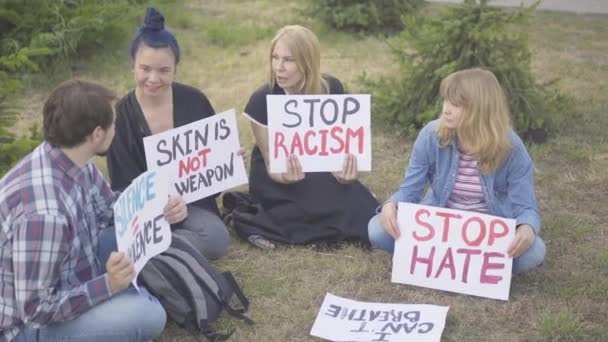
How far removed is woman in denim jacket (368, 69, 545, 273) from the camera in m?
3.50

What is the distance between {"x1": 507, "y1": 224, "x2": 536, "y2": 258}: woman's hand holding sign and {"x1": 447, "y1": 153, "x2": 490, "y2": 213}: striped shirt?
0.80 ft

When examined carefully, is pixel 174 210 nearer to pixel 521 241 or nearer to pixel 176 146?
pixel 176 146

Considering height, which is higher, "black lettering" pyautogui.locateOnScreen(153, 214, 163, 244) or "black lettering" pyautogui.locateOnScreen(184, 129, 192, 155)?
"black lettering" pyautogui.locateOnScreen(184, 129, 192, 155)

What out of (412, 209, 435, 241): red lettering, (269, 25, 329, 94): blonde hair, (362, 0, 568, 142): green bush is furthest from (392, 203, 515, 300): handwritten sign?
(362, 0, 568, 142): green bush

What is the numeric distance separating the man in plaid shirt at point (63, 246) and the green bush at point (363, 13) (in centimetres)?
572

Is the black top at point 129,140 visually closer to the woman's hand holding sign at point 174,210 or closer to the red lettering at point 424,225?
the woman's hand holding sign at point 174,210

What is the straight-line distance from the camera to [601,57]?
7512mm

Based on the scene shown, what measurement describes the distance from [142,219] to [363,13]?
228 inches

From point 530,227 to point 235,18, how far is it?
6.32m

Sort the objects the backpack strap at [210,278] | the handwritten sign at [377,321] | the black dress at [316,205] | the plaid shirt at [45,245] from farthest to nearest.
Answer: the black dress at [316,205], the backpack strap at [210,278], the handwritten sign at [377,321], the plaid shirt at [45,245]

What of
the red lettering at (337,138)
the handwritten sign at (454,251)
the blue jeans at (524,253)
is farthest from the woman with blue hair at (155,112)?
the handwritten sign at (454,251)

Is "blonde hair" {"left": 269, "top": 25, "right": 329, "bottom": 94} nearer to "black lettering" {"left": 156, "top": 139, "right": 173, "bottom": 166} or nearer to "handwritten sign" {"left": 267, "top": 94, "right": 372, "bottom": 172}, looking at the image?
"handwritten sign" {"left": 267, "top": 94, "right": 372, "bottom": 172}

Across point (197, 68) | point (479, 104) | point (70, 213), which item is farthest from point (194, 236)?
point (197, 68)

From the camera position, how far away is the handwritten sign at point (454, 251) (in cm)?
352
